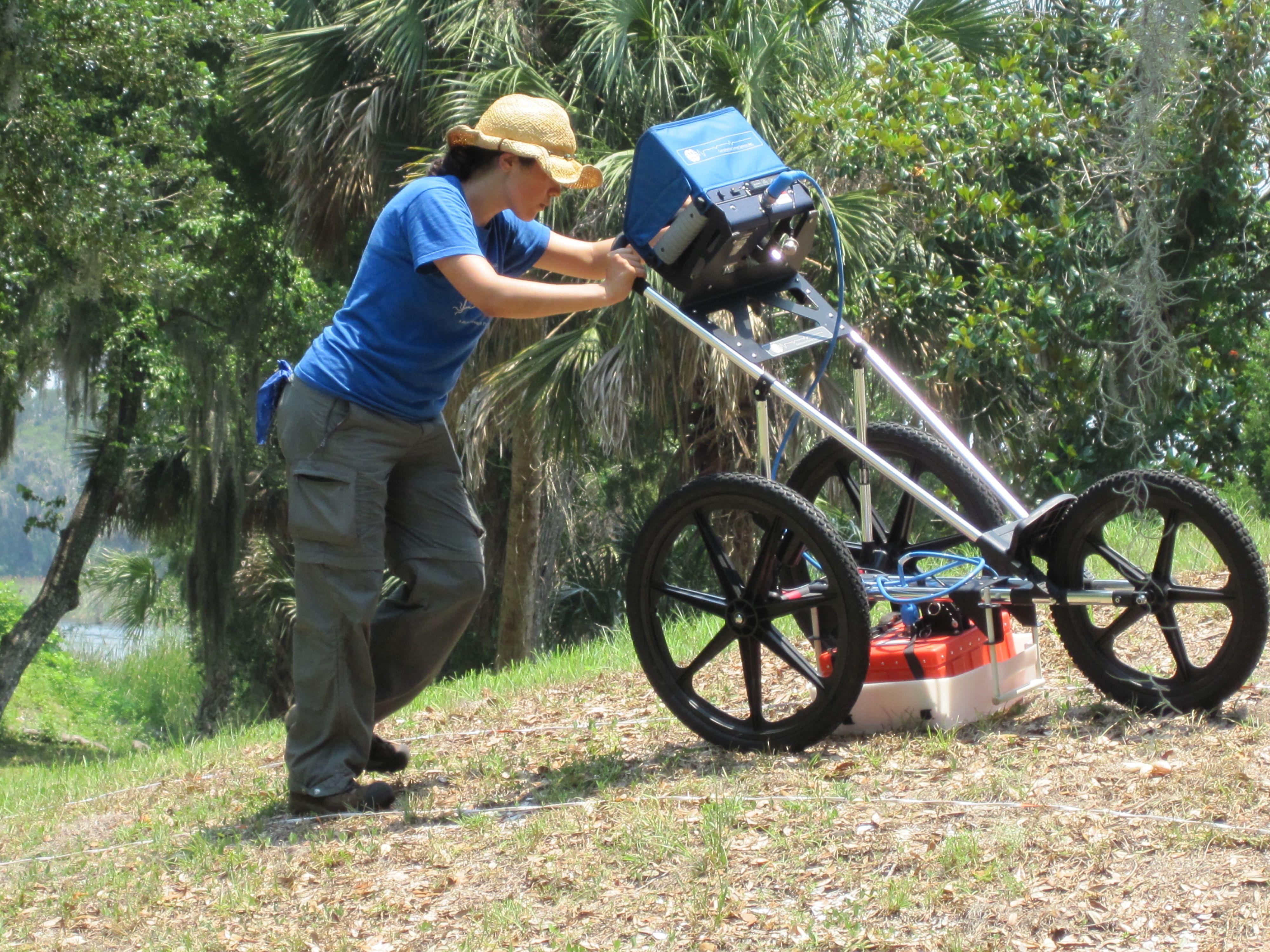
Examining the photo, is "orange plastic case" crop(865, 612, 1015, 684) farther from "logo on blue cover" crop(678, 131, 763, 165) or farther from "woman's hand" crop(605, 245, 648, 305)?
"logo on blue cover" crop(678, 131, 763, 165)

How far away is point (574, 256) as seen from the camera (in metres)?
4.00

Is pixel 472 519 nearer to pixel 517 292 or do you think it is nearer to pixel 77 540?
pixel 517 292

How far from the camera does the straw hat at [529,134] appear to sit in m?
3.59

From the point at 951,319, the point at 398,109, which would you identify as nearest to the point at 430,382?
the point at 951,319

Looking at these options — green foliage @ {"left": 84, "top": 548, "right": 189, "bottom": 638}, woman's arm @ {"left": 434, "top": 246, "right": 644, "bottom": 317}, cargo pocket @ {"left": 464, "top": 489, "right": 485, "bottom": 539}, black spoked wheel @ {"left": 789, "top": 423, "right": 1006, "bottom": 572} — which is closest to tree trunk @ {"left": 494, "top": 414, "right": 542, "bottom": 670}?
black spoked wheel @ {"left": 789, "top": 423, "right": 1006, "bottom": 572}

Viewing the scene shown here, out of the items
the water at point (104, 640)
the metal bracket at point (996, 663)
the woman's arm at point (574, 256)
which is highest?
the woman's arm at point (574, 256)

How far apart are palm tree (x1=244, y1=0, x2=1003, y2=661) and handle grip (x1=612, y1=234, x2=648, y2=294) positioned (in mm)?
4727

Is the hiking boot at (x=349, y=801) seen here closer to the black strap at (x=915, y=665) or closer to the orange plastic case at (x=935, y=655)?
the orange plastic case at (x=935, y=655)

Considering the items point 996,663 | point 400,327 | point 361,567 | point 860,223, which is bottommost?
point 996,663

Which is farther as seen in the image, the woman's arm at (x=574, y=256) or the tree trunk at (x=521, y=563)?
the tree trunk at (x=521, y=563)

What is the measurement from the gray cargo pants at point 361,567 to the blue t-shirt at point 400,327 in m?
0.06

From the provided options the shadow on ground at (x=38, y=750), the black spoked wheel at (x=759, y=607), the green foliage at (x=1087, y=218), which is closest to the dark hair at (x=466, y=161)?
the black spoked wheel at (x=759, y=607)

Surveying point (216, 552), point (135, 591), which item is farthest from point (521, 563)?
point (135, 591)

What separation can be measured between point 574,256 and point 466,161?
1.53ft
